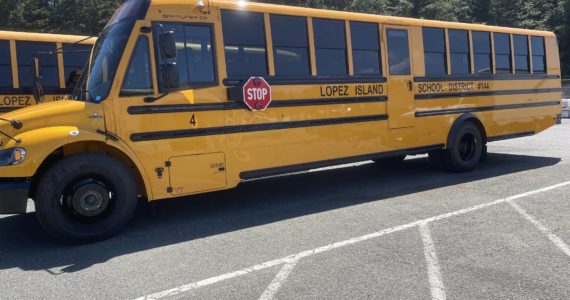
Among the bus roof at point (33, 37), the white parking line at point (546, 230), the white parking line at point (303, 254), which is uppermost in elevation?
the bus roof at point (33, 37)

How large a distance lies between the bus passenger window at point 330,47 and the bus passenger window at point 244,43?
881 millimetres

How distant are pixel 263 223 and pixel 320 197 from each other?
150cm

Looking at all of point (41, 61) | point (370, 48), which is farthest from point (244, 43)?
point (41, 61)

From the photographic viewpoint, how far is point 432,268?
407cm

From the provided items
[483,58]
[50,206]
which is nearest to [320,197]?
[50,206]

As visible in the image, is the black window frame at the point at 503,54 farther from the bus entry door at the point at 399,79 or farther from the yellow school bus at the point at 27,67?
the yellow school bus at the point at 27,67

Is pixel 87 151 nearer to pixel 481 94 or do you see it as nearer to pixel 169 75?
→ pixel 169 75

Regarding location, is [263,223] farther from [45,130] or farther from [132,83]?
[45,130]

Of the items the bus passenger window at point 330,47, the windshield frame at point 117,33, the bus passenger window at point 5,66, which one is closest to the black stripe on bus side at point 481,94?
the bus passenger window at point 330,47

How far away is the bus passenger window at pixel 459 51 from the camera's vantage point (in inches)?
324

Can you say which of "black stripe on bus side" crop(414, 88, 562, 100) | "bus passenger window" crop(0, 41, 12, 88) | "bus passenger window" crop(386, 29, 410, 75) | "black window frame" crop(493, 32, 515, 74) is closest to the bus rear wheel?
"black stripe on bus side" crop(414, 88, 562, 100)

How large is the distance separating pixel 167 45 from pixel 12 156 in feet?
6.21

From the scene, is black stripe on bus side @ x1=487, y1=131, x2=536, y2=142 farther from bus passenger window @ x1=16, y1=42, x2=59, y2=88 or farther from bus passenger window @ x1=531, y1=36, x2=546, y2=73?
bus passenger window @ x1=16, y1=42, x2=59, y2=88

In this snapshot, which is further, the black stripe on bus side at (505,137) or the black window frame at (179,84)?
the black stripe on bus side at (505,137)
